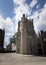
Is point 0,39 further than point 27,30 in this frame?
Yes

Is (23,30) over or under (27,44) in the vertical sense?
over

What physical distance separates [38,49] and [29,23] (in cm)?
1381

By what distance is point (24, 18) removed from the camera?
2384 inches

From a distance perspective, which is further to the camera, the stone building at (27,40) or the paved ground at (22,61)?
the stone building at (27,40)

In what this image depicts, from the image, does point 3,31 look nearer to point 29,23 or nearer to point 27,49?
point 29,23

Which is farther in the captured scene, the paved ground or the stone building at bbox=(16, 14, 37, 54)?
the stone building at bbox=(16, 14, 37, 54)

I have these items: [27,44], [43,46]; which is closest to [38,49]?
[43,46]

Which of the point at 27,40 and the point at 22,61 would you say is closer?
the point at 22,61

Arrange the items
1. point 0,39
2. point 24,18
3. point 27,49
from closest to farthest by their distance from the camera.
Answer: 1. point 27,49
2. point 24,18
3. point 0,39

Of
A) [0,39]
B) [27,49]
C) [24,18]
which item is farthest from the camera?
[0,39]

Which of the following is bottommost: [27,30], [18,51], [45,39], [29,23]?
[18,51]

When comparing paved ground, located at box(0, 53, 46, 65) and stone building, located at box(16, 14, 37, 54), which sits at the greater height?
stone building, located at box(16, 14, 37, 54)

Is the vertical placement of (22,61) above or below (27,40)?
below

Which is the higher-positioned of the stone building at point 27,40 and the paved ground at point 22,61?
the stone building at point 27,40
